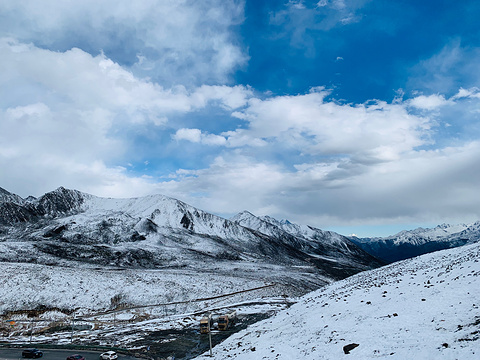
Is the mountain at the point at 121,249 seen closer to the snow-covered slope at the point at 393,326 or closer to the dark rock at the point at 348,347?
the snow-covered slope at the point at 393,326

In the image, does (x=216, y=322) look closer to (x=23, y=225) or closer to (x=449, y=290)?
(x=449, y=290)

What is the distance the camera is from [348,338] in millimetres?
20797

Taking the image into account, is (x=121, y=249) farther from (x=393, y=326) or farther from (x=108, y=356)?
(x=393, y=326)

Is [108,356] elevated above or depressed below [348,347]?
below

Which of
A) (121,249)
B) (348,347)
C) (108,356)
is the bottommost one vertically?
(108,356)

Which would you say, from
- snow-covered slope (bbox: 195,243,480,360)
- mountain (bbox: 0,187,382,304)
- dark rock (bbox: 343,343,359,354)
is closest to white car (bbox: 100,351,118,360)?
snow-covered slope (bbox: 195,243,480,360)

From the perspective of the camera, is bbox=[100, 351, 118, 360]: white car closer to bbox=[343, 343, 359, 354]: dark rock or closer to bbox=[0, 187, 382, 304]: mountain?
bbox=[343, 343, 359, 354]: dark rock

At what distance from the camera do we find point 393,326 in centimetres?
2038

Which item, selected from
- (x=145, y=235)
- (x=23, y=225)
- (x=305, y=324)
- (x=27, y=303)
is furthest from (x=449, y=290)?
(x=23, y=225)

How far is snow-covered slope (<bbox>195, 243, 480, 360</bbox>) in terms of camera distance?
52.9 ft

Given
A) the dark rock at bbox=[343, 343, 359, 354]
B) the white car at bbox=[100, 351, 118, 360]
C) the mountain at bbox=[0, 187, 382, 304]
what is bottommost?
the white car at bbox=[100, 351, 118, 360]

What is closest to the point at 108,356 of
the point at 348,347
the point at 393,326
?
the point at 348,347

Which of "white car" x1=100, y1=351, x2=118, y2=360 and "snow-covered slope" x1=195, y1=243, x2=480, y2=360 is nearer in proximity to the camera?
"snow-covered slope" x1=195, y1=243, x2=480, y2=360

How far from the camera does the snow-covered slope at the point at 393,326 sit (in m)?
16.1
